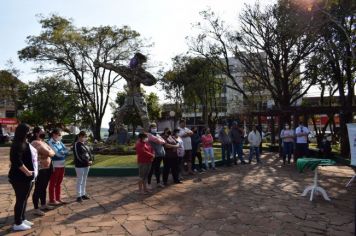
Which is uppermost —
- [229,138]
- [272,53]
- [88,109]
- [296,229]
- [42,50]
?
[42,50]

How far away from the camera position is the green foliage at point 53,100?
31.7 m

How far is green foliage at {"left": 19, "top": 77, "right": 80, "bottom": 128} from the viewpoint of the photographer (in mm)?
31709

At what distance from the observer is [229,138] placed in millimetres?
14062

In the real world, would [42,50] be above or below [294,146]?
above

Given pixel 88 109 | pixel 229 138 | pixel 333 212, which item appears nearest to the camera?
pixel 333 212

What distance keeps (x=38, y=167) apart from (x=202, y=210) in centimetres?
333

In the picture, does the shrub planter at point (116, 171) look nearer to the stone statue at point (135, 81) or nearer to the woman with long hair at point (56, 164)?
the woman with long hair at point (56, 164)

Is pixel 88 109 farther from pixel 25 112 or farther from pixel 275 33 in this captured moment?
pixel 275 33

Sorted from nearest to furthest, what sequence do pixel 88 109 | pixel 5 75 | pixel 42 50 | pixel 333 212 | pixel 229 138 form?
pixel 333 212
pixel 229 138
pixel 42 50
pixel 88 109
pixel 5 75

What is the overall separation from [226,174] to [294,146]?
14.0 feet

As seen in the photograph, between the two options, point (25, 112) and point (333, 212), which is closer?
point (333, 212)

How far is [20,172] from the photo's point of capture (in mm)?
6207

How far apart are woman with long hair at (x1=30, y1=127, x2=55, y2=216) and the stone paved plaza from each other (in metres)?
0.24

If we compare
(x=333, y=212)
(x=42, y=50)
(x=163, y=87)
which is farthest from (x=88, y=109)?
(x=333, y=212)
